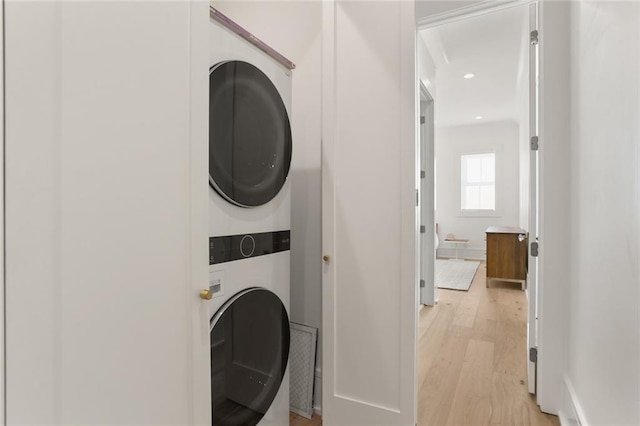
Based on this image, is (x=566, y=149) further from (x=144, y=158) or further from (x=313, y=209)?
(x=144, y=158)

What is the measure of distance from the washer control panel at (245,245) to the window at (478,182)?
6.73 m

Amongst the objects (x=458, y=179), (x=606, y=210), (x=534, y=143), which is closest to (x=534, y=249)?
(x=534, y=143)

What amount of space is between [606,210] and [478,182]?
6.61 m

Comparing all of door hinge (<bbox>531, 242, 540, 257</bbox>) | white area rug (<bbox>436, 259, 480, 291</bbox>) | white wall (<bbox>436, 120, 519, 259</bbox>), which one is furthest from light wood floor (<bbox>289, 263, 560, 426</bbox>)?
white wall (<bbox>436, 120, 519, 259</bbox>)

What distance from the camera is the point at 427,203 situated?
12.3ft

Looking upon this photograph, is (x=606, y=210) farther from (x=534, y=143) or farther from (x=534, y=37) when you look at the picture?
(x=534, y=37)

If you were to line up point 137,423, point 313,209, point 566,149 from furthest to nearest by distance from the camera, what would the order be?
1. point 313,209
2. point 566,149
3. point 137,423

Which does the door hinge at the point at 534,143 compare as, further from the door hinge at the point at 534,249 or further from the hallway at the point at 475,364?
the hallway at the point at 475,364

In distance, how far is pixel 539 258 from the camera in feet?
5.91

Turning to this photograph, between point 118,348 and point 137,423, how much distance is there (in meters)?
0.18

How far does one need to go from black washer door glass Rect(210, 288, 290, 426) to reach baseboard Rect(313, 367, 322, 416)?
360 millimetres

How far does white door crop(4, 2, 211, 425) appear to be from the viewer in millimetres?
494

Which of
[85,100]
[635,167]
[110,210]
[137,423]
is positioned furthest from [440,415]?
[85,100]

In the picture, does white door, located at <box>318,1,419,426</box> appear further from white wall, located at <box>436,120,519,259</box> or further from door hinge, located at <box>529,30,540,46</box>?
white wall, located at <box>436,120,519,259</box>
